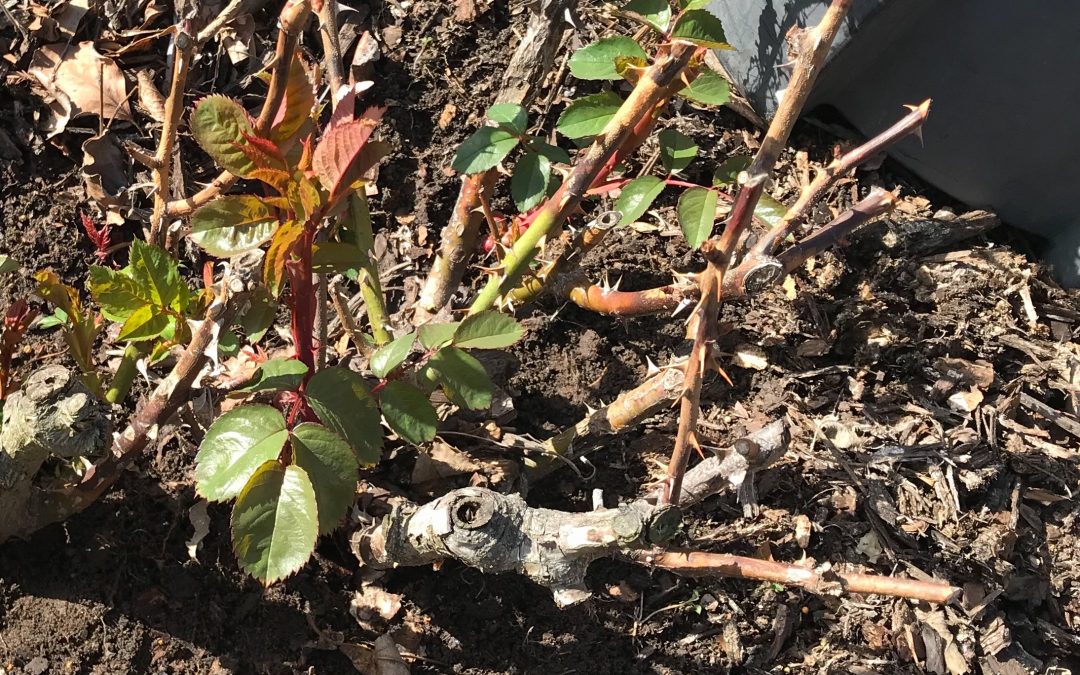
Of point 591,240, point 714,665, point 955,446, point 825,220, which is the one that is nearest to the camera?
point 591,240

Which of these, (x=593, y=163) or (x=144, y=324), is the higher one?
(x=593, y=163)

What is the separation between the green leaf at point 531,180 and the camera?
1.37 metres

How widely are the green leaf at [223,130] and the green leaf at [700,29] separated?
594mm

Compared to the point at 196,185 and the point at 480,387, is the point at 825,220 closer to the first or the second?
the point at 480,387

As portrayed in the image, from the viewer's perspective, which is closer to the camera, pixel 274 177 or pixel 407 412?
pixel 274 177

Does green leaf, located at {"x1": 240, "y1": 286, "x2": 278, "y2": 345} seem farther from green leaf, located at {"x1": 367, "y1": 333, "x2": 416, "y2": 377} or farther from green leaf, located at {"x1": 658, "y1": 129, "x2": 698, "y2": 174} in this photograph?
green leaf, located at {"x1": 658, "y1": 129, "x2": 698, "y2": 174}

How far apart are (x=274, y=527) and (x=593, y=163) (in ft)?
2.39

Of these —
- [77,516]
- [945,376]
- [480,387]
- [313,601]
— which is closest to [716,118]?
[945,376]

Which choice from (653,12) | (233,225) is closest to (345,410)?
(233,225)

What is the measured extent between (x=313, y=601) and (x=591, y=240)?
88cm

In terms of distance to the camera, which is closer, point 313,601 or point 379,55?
point 313,601

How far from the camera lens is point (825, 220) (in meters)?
2.06

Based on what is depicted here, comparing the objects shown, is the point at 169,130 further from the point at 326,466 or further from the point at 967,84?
the point at 967,84

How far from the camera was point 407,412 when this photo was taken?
1.19 metres
